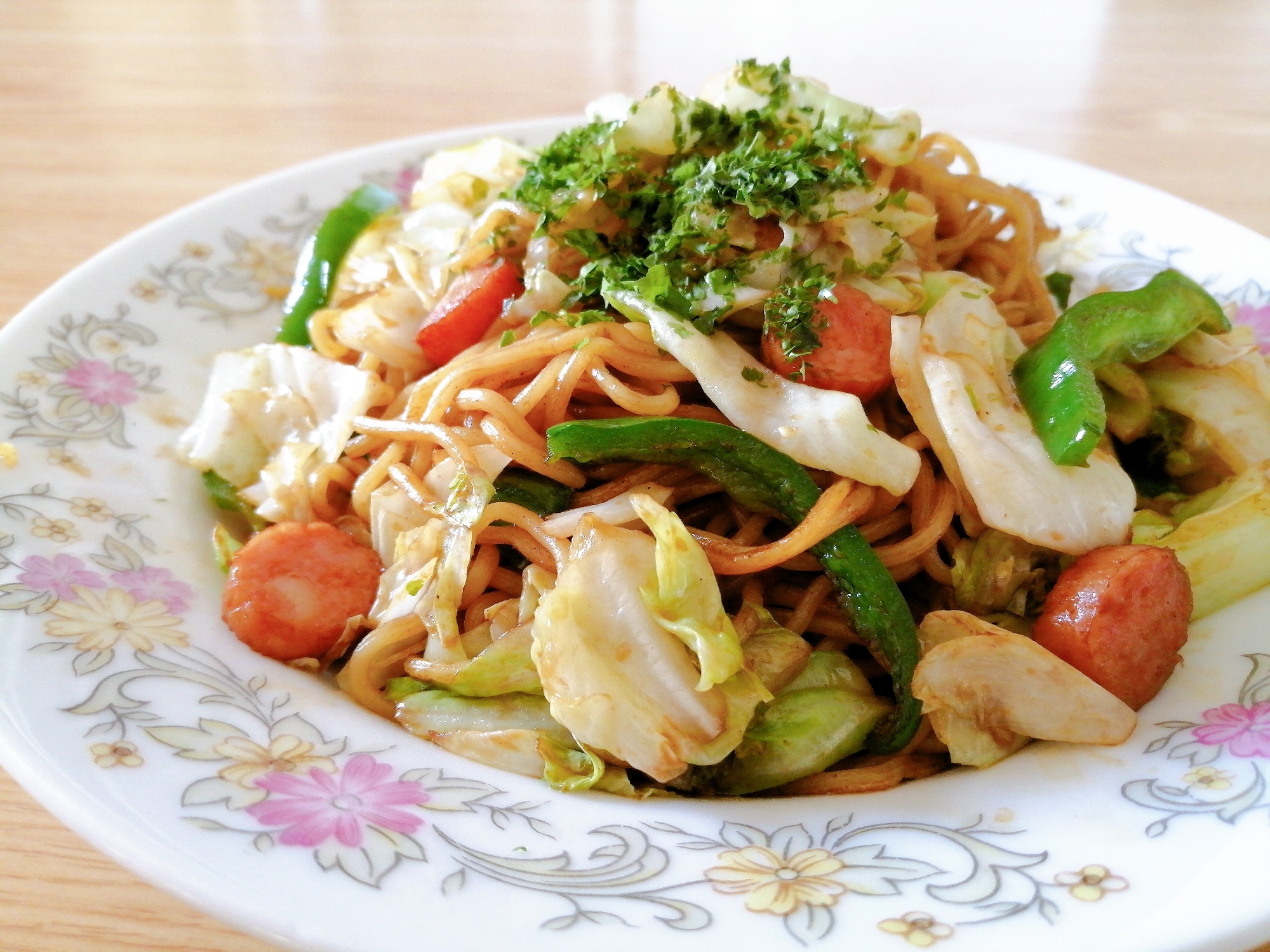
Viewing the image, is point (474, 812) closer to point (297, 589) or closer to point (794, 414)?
point (297, 589)

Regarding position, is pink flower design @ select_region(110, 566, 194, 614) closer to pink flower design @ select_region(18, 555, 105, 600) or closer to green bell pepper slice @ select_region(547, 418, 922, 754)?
pink flower design @ select_region(18, 555, 105, 600)

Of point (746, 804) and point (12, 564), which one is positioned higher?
point (12, 564)

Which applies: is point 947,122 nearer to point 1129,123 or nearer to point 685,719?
point 1129,123

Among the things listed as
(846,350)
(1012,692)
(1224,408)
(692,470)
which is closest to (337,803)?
(692,470)

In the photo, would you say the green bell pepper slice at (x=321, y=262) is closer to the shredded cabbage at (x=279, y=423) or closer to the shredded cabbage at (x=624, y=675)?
the shredded cabbage at (x=279, y=423)

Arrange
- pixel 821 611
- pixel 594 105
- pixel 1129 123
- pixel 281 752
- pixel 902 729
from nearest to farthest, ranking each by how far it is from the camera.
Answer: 1. pixel 281 752
2. pixel 902 729
3. pixel 821 611
4. pixel 594 105
5. pixel 1129 123

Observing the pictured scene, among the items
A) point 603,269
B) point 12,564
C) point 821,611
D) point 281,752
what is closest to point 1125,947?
point 821,611

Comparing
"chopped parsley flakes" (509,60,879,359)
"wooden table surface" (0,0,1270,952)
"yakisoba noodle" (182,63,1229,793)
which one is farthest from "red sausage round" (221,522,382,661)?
"wooden table surface" (0,0,1270,952)
